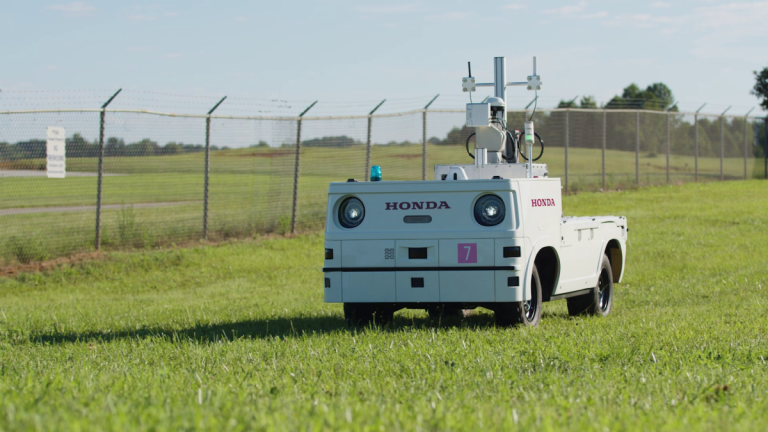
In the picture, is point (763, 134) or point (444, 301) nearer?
point (444, 301)

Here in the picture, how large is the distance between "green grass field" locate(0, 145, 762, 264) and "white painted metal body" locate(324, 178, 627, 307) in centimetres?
804

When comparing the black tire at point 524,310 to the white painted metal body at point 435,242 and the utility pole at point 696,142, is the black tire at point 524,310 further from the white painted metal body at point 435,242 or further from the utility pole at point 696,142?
the utility pole at point 696,142

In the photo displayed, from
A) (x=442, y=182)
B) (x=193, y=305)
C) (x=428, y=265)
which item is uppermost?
Answer: (x=442, y=182)

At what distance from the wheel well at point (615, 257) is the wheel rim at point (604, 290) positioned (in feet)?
1.43

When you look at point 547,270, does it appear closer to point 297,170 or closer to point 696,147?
point 297,170

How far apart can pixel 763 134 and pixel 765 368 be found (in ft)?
101

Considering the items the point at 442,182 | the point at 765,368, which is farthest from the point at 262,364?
the point at 765,368

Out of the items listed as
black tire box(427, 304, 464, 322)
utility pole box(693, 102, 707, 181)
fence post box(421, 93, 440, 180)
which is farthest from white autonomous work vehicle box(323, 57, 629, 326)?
utility pole box(693, 102, 707, 181)

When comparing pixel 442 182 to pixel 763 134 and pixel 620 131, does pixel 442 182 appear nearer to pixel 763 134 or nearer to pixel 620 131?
pixel 620 131

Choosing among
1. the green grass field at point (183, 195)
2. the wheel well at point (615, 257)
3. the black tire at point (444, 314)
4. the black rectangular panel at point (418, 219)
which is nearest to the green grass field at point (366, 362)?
the black tire at point (444, 314)

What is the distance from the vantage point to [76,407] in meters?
3.65

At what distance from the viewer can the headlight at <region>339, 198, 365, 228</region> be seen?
7.56m

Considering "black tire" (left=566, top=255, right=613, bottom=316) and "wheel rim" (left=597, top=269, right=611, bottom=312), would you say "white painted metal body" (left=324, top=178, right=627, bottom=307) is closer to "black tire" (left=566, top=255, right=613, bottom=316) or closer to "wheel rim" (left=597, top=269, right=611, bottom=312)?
"black tire" (left=566, top=255, right=613, bottom=316)

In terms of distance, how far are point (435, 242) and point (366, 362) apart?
202 cm
